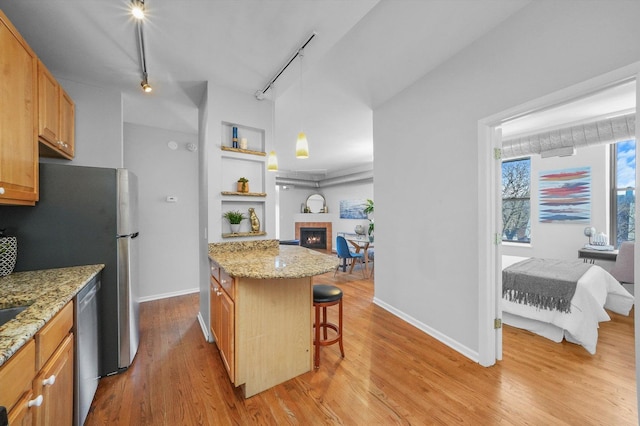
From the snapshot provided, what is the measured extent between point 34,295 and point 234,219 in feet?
4.82

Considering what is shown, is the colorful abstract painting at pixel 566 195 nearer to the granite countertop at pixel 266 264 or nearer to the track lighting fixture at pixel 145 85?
the granite countertop at pixel 266 264

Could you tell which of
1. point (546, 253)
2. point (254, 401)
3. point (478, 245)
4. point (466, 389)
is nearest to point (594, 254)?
point (546, 253)

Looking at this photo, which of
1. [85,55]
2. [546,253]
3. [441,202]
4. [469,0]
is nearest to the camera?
[469,0]

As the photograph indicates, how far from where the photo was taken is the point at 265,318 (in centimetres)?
182

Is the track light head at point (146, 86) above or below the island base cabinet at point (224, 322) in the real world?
above

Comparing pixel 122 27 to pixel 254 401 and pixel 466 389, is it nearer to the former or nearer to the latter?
pixel 254 401

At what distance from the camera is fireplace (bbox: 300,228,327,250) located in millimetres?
8969

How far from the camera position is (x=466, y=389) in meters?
1.82

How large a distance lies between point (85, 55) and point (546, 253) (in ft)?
22.0

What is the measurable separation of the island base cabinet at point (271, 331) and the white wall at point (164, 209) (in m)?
2.72

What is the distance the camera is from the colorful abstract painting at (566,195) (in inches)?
157

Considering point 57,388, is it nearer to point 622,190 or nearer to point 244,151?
point 244,151

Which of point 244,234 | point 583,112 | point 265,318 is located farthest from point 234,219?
point 583,112

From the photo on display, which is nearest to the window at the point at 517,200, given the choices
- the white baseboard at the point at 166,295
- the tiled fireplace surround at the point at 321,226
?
the tiled fireplace surround at the point at 321,226
